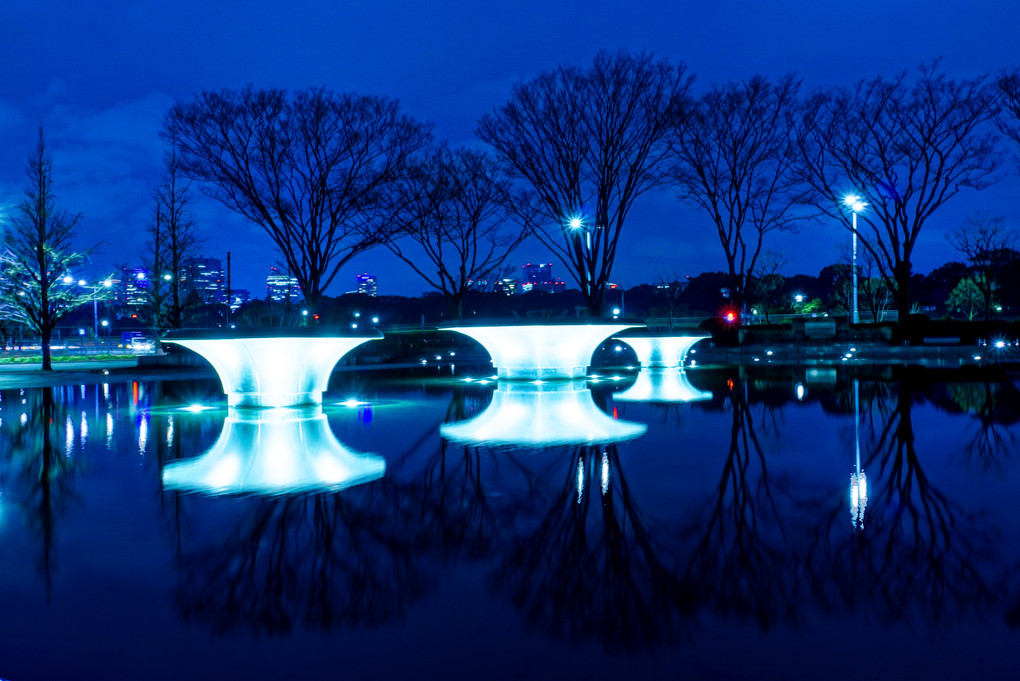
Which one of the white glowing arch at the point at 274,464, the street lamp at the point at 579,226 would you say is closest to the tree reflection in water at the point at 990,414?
the white glowing arch at the point at 274,464

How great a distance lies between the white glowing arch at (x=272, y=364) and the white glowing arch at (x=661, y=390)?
4601 millimetres

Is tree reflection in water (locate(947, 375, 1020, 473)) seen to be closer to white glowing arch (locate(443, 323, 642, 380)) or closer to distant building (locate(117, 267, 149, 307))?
white glowing arch (locate(443, 323, 642, 380))

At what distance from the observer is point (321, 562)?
12.9 ft

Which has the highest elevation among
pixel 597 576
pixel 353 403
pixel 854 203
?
pixel 854 203

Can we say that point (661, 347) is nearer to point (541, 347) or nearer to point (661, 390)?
point (541, 347)

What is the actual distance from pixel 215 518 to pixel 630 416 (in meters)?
6.28

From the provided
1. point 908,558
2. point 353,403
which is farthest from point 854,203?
point 908,558

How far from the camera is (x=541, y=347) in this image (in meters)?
16.8

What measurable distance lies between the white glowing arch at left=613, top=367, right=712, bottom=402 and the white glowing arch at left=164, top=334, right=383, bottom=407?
4601mm

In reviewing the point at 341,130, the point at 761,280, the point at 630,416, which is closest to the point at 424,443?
the point at 630,416

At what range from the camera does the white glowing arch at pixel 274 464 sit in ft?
19.2

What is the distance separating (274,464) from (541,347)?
1047 cm

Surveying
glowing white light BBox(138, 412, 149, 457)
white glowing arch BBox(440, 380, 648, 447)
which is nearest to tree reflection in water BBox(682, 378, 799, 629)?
white glowing arch BBox(440, 380, 648, 447)

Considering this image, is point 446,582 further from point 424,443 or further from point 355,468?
point 424,443
